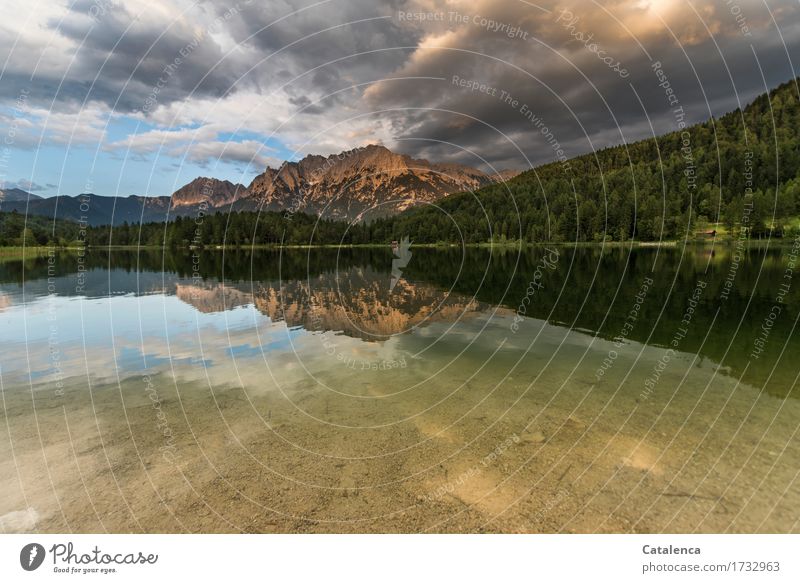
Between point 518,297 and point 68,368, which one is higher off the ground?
point 518,297

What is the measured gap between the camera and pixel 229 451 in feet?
37.5

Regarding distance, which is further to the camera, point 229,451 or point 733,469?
point 229,451

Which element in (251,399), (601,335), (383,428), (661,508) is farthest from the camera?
(601,335)

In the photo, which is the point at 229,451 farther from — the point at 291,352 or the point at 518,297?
the point at 518,297

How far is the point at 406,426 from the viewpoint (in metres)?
12.9

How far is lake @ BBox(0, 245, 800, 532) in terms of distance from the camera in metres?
8.71

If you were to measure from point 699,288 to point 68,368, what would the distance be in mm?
56276

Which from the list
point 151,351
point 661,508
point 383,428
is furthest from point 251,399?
point 661,508

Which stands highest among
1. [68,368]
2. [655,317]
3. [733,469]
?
[655,317]

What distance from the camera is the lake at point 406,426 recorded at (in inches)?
343

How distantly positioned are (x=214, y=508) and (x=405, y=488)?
4.38 meters

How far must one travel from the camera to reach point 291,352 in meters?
22.3

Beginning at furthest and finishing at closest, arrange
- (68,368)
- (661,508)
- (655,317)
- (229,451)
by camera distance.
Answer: (655,317) < (68,368) < (229,451) < (661,508)

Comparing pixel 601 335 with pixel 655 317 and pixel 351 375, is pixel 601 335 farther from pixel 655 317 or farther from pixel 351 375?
pixel 351 375
